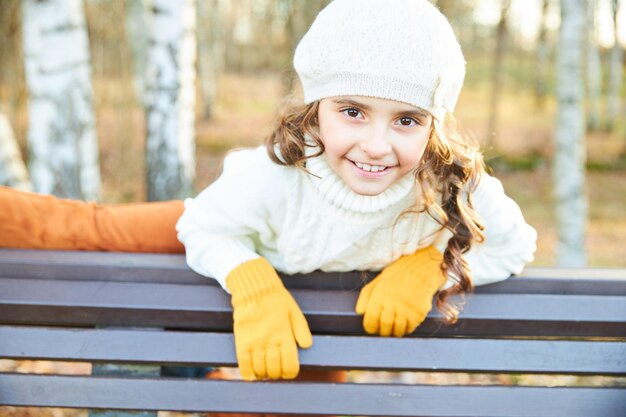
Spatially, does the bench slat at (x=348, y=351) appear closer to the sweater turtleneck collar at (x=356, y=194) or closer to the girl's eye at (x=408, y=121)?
the sweater turtleneck collar at (x=356, y=194)

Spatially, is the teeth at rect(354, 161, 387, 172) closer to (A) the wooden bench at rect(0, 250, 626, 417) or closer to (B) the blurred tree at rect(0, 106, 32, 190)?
(A) the wooden bench at rect(0, 250, 626, 417)

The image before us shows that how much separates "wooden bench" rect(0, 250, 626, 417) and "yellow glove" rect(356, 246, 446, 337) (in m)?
0.04

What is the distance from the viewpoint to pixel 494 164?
1038 centimetres

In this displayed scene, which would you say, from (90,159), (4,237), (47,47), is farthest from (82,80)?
(4,237)

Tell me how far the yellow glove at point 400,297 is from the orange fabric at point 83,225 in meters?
0.73

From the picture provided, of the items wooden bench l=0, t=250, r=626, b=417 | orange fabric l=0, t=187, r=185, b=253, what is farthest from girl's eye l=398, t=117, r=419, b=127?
orange fabric l=0, t=187, r=185, b=253

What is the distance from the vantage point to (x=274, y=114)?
2.00 m

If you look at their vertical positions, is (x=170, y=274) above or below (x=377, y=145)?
below

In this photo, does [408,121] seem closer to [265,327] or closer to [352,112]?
[352,112]

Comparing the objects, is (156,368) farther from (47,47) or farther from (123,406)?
(47,47)

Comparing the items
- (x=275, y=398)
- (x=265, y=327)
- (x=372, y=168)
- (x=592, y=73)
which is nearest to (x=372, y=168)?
(x=372, y=168)

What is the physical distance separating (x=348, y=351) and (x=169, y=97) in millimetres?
2796

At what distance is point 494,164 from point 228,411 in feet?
30.6

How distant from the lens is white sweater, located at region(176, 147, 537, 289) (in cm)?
181
